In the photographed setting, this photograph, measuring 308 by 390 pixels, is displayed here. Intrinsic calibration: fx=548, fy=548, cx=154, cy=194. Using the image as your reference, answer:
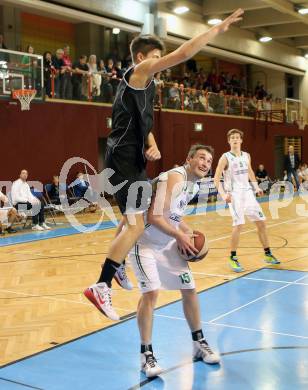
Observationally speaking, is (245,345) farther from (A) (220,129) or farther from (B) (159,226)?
(A) (220,129)

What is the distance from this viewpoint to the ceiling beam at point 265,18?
78.8 feet

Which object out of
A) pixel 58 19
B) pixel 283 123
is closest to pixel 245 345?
pixel 58 19

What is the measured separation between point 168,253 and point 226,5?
65.6 feet

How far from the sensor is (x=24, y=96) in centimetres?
1414

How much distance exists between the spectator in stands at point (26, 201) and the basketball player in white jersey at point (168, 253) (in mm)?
8851

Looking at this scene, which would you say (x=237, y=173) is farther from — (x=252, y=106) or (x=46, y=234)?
(x=252, y=106)

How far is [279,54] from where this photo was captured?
29500 mm

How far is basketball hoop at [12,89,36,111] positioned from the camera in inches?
552

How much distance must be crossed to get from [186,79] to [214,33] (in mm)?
19933

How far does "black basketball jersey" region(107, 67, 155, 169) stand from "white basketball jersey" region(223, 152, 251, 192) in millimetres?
4241

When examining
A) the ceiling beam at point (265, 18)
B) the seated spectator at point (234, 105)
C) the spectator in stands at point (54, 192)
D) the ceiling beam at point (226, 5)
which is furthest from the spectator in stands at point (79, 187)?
the ceiling beam at point (265, 18)

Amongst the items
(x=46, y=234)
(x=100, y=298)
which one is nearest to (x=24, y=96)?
(x=46, y=234)

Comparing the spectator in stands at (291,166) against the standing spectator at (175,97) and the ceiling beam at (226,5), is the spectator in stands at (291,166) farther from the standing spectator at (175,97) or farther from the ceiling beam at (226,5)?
the ceiling beam at (226,5)

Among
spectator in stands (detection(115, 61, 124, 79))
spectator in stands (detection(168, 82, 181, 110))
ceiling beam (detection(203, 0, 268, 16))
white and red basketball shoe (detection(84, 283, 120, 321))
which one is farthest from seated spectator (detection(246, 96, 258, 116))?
white and red basketball shoe (detection(84, 283, 120, 321))
